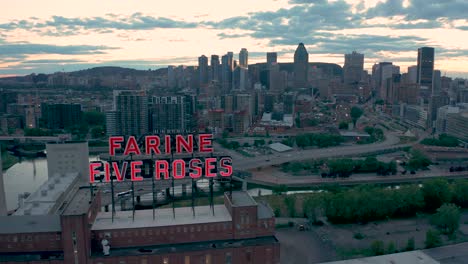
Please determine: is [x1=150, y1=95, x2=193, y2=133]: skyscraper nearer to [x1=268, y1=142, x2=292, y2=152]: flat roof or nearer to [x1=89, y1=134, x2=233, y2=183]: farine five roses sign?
[x1=268, y1=142, x2=292, y2=152]: flat roof

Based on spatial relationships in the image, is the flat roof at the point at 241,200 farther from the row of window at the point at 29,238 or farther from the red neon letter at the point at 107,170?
the row of window at the point at 29,238

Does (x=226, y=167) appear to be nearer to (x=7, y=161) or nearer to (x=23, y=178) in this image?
(x=23, y=178)

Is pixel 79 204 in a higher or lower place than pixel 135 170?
lower

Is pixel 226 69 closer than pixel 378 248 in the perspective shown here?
No

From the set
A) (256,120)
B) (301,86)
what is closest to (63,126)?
(256,120)

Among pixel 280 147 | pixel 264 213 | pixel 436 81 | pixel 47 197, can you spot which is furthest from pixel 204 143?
pixel 436 81

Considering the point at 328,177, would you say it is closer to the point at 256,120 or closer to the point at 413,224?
the point at 413,224
